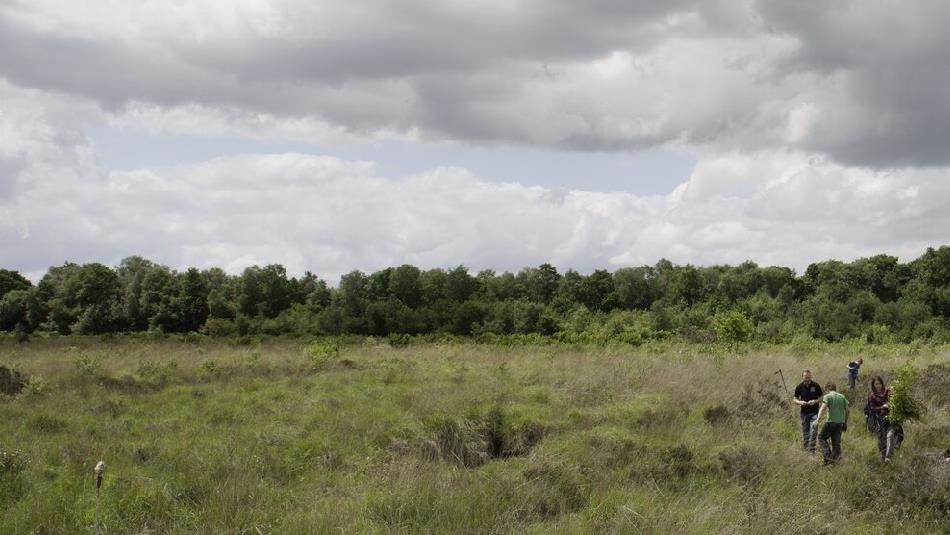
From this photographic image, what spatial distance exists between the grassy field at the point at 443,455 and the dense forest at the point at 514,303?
20148mm

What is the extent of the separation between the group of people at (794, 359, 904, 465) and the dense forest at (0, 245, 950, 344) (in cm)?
2117

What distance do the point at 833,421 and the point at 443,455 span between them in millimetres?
6969

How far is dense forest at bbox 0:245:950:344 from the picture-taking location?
47000mm

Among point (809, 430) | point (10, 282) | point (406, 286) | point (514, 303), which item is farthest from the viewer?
point (10, 282)

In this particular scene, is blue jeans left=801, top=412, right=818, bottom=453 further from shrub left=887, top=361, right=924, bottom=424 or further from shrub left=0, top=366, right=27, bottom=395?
shrub left=0, top=366, right=27, bottom=395

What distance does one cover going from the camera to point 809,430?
14.0 meters

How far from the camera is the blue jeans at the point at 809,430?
13382 millimetres

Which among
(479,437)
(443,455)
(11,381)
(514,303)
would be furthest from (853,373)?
(514,303)

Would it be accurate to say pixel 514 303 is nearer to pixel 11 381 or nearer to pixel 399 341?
pixel 399 341

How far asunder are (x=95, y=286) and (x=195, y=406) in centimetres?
4981

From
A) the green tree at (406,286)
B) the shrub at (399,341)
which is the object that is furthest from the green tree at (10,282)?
the shrub at (399,341)

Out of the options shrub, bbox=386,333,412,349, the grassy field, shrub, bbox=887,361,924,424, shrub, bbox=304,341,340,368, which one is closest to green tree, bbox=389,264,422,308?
shrub, bbox=386,333,412,349

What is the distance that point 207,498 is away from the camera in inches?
305

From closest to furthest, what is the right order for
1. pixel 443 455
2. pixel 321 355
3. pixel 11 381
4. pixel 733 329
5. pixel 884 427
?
1. pixel 443 455
2. pixel 884 427
3. pixel 11 381
4. pixel 321 355
5. pixel 733 329
